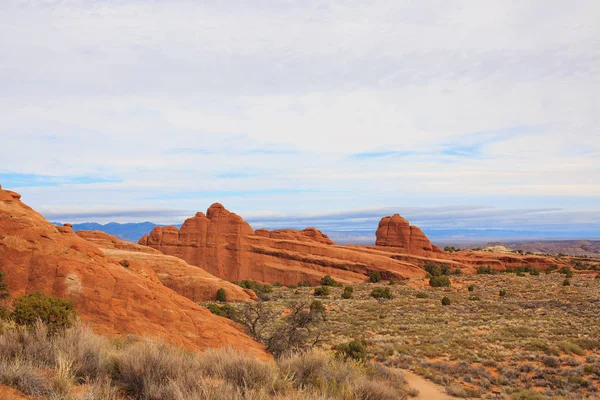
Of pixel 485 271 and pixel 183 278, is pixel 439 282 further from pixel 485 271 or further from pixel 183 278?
pixel 183 278

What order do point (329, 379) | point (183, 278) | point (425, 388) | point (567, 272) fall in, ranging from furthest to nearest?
point (567, 272) < point (183, 278) < point (425, 388) < point (329, 379)

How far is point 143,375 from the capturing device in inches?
263

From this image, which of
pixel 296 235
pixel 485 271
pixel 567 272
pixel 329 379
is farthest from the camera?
pixel 296 235

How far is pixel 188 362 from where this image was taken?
24.4ft

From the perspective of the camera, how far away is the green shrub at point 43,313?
9812 mm

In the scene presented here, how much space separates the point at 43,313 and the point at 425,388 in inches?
476

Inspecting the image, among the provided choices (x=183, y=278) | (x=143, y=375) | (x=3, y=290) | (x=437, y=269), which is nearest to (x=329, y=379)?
(x=143, y=375)

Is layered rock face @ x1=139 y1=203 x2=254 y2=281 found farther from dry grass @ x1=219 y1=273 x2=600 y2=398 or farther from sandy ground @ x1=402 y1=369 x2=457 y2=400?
sandy ground @ x1=402 y1=369 x2=457 y2=400

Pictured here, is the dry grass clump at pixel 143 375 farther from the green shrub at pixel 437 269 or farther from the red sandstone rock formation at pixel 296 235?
the red sandstone rock formation at pixel 296 235

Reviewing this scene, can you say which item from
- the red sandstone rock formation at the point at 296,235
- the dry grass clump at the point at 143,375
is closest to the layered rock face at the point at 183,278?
the red sandstone rock formation at the point at 296,235

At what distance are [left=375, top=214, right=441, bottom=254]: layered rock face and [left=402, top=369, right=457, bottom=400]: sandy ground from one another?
6161 centimetres

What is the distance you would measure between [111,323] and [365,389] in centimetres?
937

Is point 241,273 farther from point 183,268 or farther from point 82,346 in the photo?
point 82,346

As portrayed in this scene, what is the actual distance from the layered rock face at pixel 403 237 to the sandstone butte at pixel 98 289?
207 feet
